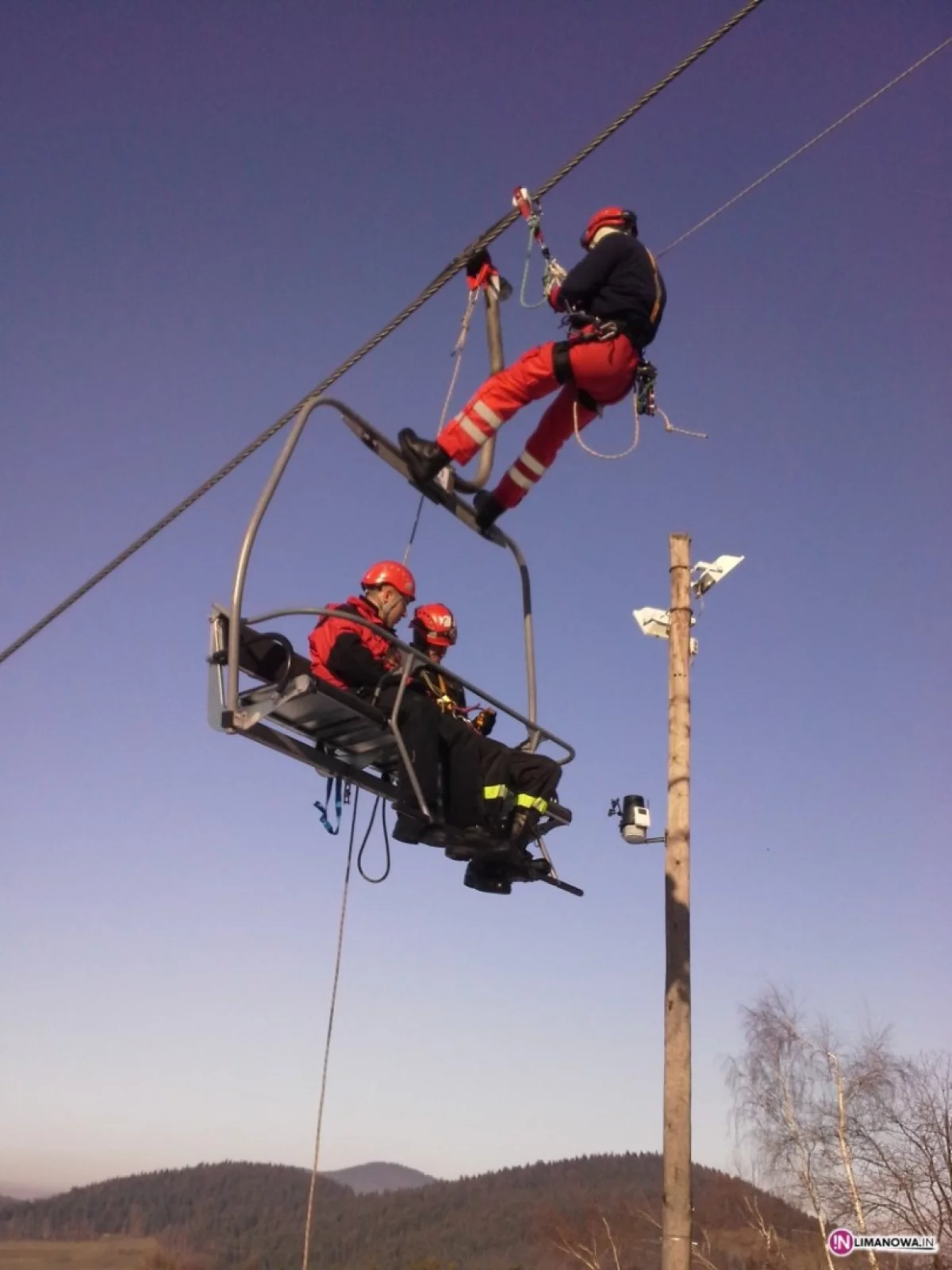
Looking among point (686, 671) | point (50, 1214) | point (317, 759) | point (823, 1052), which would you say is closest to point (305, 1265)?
point (317, 759)

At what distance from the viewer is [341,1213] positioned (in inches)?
4978

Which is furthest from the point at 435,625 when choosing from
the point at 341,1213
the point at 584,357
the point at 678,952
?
the point at 341,1213

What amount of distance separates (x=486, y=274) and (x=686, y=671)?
15.7 feet

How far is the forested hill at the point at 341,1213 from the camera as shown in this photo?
101 m

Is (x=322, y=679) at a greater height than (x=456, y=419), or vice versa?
(x=456, y=419)

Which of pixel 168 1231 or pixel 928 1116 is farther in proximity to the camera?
pixel 168 1231

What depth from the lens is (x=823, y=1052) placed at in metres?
17.5

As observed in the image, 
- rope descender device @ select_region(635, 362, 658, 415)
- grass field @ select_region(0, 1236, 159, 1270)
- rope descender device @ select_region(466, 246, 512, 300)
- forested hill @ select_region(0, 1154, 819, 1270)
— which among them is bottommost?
grass field @ select_region(0, 1236, 159, 1270)

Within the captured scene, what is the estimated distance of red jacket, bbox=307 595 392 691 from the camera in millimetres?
5168

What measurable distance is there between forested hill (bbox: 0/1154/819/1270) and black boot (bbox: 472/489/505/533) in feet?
215

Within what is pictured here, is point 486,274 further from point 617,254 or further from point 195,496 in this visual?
point 195,496

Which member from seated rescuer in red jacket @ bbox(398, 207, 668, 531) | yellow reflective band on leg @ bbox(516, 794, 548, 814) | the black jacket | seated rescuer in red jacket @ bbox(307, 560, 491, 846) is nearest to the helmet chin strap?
seated rescuer in red jacket @ bbox(307, 560, 491, 846)

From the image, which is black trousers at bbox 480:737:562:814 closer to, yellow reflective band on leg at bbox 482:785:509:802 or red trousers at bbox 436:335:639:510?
yellow reflective band on leg at bbox 482:785:509:802

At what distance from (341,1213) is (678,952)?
133247 mm
